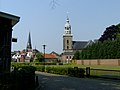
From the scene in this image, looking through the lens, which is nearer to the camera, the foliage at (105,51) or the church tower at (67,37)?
the foliage at (105,51)

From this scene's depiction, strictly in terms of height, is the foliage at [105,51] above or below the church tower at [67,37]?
below

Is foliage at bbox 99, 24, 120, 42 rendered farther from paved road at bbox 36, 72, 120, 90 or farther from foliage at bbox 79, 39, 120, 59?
paved road at bbox 36, 72, 120, 90

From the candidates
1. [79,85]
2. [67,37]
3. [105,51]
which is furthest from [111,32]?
[79,85]

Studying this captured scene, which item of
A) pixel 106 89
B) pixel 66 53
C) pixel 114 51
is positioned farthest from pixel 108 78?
pixel 66 53

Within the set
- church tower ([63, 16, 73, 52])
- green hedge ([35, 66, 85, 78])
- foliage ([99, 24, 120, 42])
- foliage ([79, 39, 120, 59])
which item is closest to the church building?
church tower ([63, 16, 73, 52])

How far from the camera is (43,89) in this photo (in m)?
20.4

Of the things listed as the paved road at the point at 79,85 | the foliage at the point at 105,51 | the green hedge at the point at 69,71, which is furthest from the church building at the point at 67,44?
the paved road at the point at 79,85

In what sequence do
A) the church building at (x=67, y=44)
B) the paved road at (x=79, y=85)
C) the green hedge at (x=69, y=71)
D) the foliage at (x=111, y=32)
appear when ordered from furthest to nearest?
1. the church building at (x=67, y=44)
2. the foliage at (x=111, y=32)
3. the green hedge at (x=69, y=71)
4. the paved road at (x=79, y=85)

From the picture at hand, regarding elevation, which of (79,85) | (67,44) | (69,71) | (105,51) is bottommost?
(79,85)

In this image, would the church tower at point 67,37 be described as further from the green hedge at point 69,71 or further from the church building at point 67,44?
the green hedge at point 69,71

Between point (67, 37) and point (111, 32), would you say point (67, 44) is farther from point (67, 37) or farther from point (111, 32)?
point (111, 32)

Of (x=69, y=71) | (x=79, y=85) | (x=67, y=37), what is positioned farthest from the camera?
(x=67, y=37)

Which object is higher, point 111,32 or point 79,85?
point 111,32

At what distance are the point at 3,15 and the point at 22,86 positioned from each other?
5.42 meters
